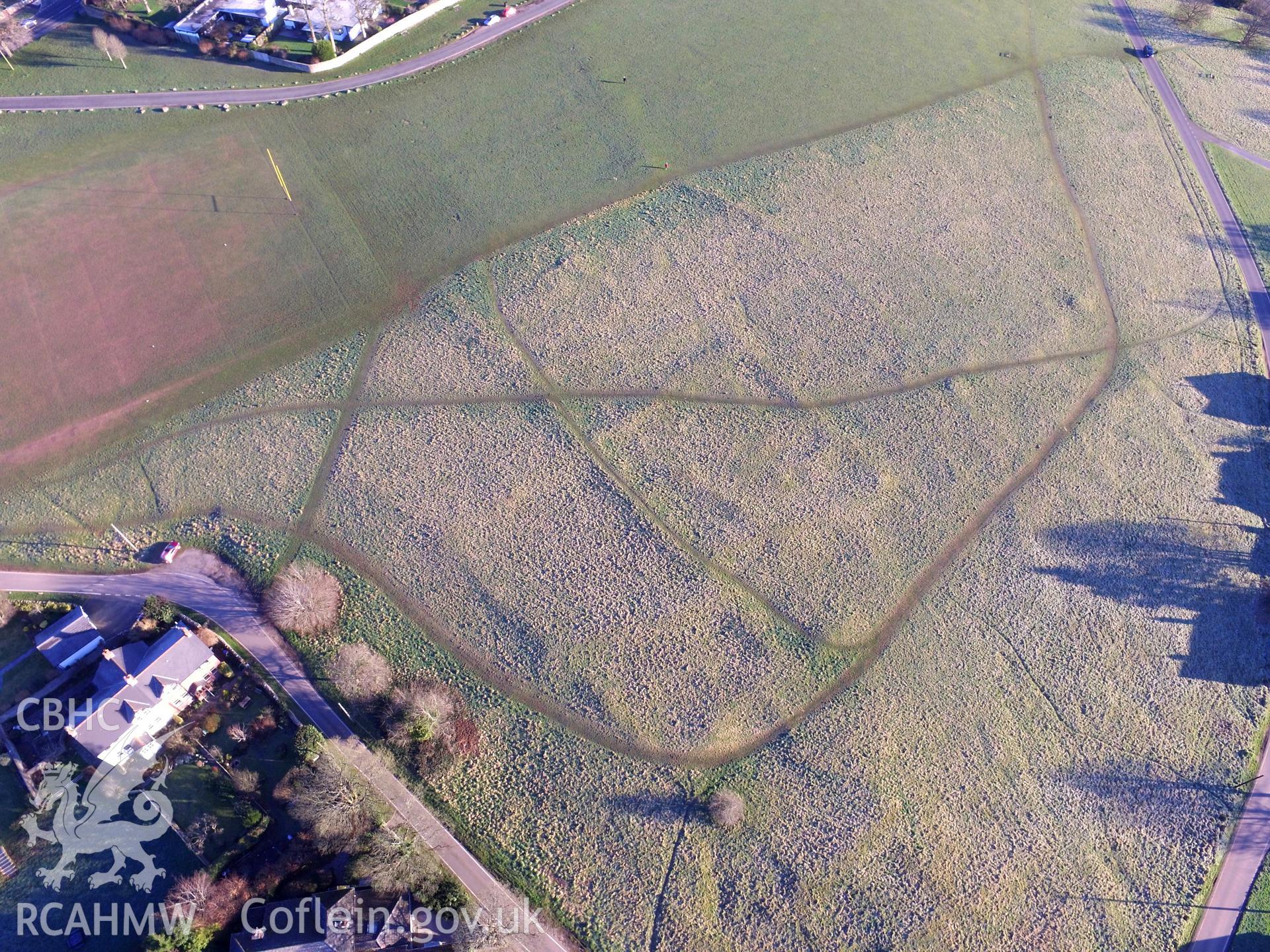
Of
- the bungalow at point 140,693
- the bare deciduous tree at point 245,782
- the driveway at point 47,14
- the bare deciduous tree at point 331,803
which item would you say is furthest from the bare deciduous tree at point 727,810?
the driveway at point 47,14

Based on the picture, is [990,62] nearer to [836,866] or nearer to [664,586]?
[664,586]

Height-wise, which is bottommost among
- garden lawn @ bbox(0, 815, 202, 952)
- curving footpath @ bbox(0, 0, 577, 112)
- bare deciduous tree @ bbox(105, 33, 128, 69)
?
garden lawn @ bbox(0, 815, 202, 952)

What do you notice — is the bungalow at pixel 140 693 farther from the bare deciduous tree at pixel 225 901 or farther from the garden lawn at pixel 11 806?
the bare deciduous tree at pixel 225 901

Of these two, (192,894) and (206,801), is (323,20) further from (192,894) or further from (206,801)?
(192,894)

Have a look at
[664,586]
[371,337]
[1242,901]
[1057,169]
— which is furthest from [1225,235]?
[371,337]

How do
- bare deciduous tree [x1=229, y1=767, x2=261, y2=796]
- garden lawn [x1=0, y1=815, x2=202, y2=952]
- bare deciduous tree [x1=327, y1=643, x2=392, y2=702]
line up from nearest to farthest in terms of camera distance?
garden lawn [x1=0, y1=815, x2=202, y2=952]
bare deciduous tree [x1=229, y1=767, x2=261, y2=796]
bare deciduous tree [x1=327, y1=643, x2=392, y2=702]

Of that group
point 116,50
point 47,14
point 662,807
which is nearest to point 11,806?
point 662,807

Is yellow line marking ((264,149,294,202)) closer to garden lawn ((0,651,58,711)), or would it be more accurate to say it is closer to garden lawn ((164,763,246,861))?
garden lawn ((0,651,58,711))

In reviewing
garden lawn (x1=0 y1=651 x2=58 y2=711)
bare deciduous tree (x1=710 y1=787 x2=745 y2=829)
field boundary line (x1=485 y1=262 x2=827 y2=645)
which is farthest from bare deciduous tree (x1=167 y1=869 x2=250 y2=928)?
field boundary line (x1=485 y1=262 x2=827 y2=645)
